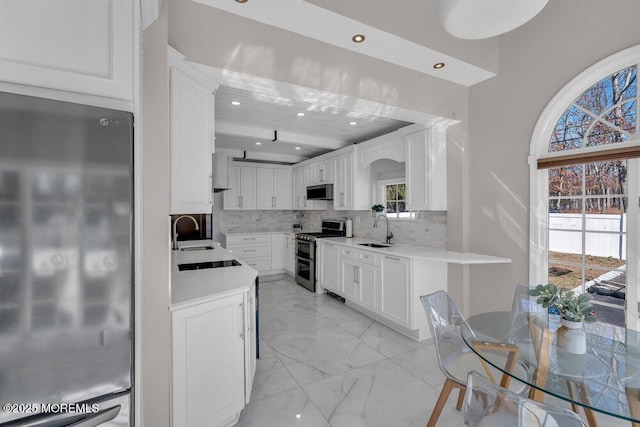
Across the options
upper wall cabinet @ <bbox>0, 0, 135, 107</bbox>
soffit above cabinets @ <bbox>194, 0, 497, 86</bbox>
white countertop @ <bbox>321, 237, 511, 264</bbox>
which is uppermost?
soffit above cabinets @ <bbox>194, 0, 497, 86</bbox>

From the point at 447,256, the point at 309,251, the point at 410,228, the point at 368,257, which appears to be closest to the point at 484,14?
the point at 447,256

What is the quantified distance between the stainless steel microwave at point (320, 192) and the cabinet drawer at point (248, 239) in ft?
4.23

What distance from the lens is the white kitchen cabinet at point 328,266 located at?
14.6 ft

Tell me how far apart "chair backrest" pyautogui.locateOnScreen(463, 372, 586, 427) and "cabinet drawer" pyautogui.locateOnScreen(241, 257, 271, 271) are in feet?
16.8

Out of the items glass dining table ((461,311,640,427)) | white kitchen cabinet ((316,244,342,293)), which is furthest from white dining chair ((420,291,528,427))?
white kitchen cabinet ((316,244,342,293))

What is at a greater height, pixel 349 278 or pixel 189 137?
pixel 189 137

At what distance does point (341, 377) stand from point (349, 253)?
6.31 feet

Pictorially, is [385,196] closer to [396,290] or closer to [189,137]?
[396,290]

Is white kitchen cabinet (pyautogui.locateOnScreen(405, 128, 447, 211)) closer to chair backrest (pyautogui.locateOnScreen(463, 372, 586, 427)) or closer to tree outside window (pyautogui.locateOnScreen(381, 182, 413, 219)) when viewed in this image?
tree outside window (pyautogui.locateOnScreen(381, 182, 413, 219))

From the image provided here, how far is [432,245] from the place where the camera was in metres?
3.72

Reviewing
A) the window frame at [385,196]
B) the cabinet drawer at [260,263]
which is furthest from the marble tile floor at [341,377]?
the cabinet drawer at [260,263]

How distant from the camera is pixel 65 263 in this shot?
0.96 meters

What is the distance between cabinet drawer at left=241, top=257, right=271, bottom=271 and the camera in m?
5.92

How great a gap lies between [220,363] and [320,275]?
315cm
